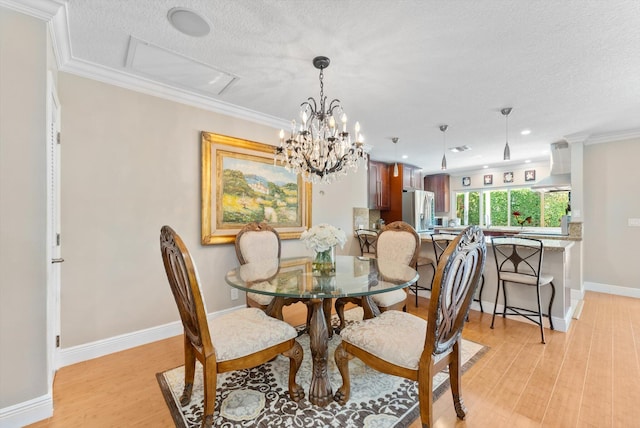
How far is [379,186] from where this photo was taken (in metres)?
5.97

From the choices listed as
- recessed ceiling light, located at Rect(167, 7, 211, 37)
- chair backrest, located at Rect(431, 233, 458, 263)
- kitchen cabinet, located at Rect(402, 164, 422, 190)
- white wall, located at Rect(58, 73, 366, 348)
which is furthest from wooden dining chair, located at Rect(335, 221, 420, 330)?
kitchen cabinet, located at Rect(402, 164, 422, 190)

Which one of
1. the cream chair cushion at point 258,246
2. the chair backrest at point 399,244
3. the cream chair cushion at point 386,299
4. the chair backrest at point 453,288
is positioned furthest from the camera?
the cream chair cushion at point 258,246

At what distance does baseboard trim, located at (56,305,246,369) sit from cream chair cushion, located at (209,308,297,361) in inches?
50.5

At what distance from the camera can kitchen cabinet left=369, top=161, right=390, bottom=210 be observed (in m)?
5.78

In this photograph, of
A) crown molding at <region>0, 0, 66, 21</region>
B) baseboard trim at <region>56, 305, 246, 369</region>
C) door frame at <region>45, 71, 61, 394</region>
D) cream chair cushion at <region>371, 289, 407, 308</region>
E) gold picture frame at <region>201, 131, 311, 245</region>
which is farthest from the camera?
gold picture frame at <region>201, 131, 311, 245</region>

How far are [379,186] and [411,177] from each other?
43.9 inches

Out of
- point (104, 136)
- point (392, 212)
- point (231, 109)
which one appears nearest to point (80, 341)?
point (104, 136)

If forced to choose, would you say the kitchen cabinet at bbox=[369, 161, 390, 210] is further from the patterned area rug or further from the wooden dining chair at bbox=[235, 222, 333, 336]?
the patterned area rug

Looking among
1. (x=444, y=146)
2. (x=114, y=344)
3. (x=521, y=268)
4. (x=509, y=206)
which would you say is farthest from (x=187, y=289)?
(x=509, y=206)

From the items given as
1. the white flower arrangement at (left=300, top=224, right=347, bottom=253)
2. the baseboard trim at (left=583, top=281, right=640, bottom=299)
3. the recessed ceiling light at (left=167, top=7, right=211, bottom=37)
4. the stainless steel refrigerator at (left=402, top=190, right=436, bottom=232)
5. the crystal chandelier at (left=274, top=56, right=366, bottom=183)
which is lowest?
the baseboard trim at (left=583, top=281, right=640, bottom=299)

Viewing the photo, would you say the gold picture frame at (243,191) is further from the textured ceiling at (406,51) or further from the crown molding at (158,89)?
the textured ceiling at (406,51)

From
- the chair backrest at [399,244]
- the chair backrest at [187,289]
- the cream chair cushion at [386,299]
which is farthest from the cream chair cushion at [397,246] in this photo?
the chair backrest at [187,289]

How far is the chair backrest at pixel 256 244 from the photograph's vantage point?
2836mm

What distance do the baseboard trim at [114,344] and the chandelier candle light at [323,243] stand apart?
1710 millimetres
